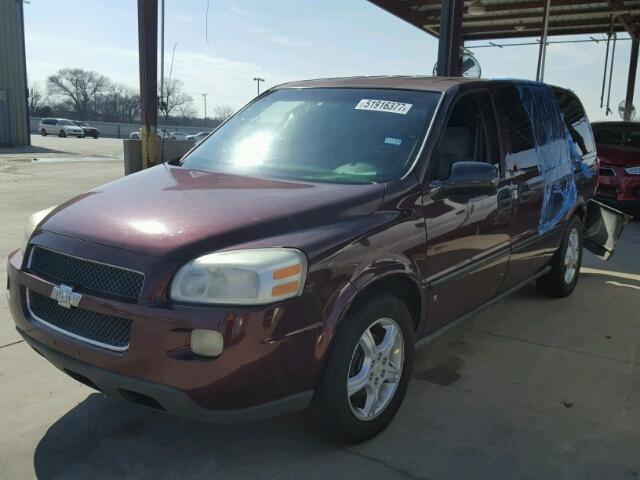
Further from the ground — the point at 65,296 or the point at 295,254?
the point at 295,254

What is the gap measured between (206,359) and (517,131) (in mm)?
2880

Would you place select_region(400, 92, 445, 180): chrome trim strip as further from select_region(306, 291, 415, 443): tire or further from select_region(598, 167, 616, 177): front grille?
select_region(598, 167, 616, 177): front grille

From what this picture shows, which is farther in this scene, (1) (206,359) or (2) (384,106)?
(2) (384,106)

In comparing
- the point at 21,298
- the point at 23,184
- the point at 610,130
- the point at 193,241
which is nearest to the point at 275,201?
the point at 193,241

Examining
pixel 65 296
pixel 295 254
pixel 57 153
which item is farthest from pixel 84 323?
pixel 57 153

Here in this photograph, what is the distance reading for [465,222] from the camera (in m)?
3.41

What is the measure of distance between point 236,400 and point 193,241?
0.66 m

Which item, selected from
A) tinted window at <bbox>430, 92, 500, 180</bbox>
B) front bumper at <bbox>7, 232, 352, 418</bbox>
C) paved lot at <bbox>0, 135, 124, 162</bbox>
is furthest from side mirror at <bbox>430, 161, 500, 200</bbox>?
paved lot at <bbox>0, 135, 124, 162</bbox>

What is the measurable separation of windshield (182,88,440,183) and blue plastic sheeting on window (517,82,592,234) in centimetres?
134

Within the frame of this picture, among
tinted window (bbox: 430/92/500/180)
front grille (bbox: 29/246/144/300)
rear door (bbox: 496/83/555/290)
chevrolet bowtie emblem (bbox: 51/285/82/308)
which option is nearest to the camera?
front grille (bbox: 29/246/144/300)

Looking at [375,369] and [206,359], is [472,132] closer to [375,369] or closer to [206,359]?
[375,369]

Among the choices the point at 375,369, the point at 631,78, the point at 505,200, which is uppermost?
the point at 631,78

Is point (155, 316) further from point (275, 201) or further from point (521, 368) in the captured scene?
point (521, 368)

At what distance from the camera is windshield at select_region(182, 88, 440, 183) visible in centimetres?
322
